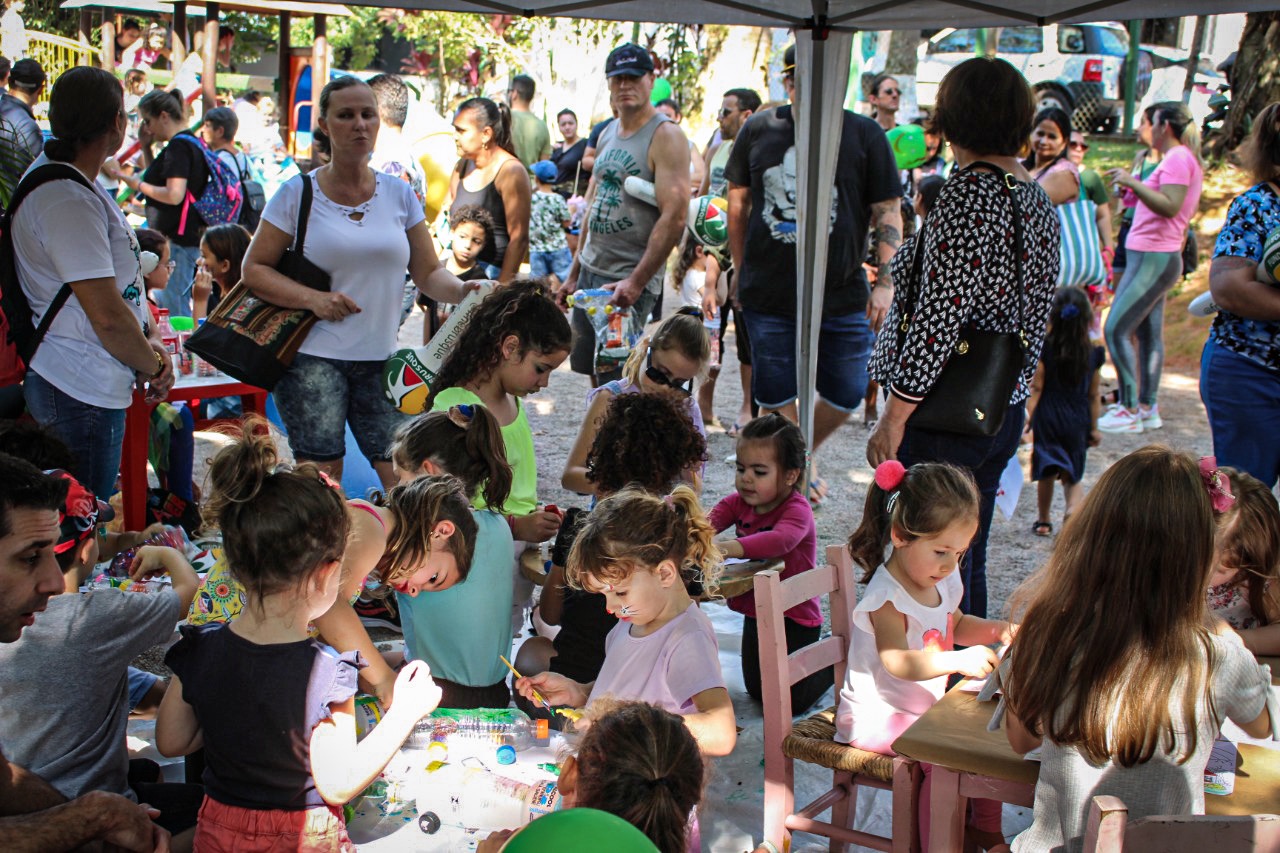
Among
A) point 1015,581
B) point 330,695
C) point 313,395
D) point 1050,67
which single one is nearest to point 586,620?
point 330,695

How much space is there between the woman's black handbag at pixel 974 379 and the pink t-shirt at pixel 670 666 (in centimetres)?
101

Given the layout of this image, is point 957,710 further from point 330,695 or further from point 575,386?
point 575,386

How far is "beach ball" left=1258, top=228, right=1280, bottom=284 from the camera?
10.8 ft

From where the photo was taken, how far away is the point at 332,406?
4.06 meters

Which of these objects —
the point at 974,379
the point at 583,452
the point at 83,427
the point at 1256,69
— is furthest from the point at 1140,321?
the point at 83,427

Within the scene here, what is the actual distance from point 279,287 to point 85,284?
2.15 ft

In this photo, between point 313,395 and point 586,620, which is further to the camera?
point 313,395

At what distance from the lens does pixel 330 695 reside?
2.09 meters

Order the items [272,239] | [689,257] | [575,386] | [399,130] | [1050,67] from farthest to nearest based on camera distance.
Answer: [1050,67], [575,386], [689,257], [399,130], [272,239]

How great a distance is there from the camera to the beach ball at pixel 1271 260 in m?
3.30

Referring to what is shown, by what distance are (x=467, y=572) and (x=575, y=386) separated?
5.85 m

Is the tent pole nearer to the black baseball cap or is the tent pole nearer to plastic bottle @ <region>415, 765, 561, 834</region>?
the black baseball cap

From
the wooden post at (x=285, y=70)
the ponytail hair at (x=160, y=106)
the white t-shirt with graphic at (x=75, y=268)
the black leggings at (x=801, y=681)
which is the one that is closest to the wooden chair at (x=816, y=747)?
the black leggings at (x=801, y=681)

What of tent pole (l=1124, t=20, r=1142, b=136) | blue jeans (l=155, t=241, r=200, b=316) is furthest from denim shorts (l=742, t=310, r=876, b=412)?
tent pole (l=1124, t=20, r=1142, b=136)
